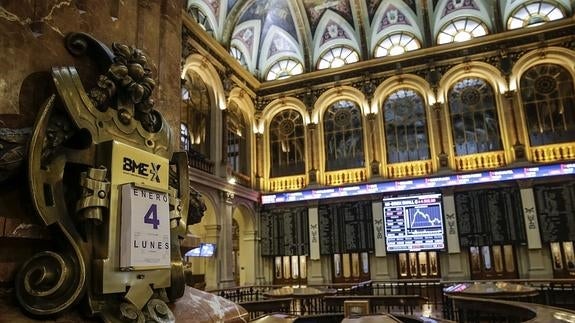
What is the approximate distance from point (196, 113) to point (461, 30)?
11.3 m

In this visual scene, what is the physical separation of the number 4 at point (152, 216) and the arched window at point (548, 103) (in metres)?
16.9

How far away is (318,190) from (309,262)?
2.96 meters

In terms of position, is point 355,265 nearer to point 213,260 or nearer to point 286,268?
point 286,268

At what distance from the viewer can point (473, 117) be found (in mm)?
16594

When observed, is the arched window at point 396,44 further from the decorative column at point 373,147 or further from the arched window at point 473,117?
the decorative column at point 373,147

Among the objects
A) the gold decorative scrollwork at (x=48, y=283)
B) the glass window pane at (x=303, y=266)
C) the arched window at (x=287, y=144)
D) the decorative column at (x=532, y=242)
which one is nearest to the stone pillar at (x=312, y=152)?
the arched window at (x=287, y=144)

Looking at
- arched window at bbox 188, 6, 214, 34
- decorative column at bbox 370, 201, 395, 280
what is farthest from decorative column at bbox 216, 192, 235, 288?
arched window at bbox 188, 6, 214, 34

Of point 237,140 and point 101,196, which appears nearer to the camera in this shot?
point 101,196

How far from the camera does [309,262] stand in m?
17.3

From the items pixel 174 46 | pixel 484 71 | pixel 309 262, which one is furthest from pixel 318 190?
pixel 174 46

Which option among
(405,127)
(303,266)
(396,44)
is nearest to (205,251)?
(303,266)

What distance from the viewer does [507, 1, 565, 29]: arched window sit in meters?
16.2

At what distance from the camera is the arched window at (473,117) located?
16.2 m

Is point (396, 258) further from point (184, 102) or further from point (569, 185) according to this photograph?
point (184, 102)
